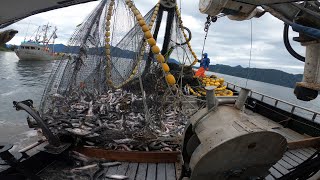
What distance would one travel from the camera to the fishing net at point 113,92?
905 centimetres

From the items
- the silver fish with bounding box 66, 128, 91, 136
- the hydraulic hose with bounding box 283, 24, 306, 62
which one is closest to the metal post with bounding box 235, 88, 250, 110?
the hydraulic hose with bounding box 283, 24, 306, 62

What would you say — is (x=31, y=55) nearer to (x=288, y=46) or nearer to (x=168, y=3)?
(x=168, y=3)

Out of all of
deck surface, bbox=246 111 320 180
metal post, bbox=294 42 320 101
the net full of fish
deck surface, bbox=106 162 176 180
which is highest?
metal post, bbox=294 42 320 101

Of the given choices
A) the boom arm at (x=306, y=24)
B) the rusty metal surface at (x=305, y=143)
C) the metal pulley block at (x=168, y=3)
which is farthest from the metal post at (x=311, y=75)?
the metal pulley block at (x=168, y=3)

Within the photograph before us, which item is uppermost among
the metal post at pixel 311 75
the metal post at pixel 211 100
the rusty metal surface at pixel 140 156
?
the metal post at pixel 311 75

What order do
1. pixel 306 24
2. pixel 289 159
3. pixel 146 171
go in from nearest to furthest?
pixel 306 24 < pixel 146 171 < pixel 289 159

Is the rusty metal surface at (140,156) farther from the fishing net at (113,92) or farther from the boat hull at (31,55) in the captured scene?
the boat hull at (31,55)

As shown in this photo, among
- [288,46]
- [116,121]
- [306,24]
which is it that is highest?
[306,24]

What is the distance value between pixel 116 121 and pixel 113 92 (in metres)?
4.24

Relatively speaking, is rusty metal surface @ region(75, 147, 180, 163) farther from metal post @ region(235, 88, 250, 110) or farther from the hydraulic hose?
the hydraulic hose

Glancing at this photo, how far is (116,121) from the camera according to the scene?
36.3 ft

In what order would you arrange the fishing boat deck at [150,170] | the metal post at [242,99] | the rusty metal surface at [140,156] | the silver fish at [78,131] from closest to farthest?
the metal post at [242,99] < the fishing boat deck at [150,170] < the rusty metal surface at [140,156] < the silver fish at [78,131]

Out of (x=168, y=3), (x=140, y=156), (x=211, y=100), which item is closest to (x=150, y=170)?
(x=140, y=156)

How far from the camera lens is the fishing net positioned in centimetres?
905
